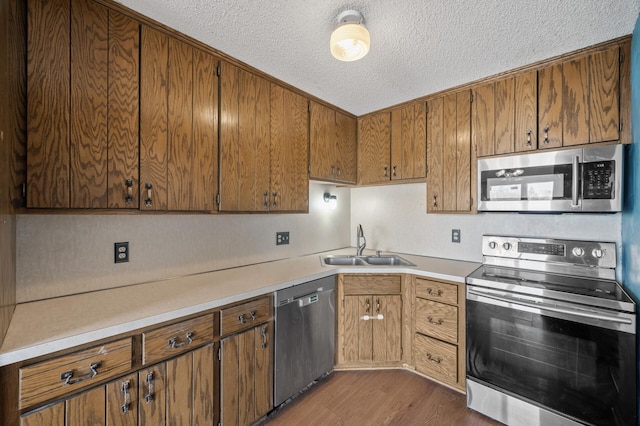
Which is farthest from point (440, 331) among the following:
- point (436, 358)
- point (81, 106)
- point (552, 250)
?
point (81, 106)

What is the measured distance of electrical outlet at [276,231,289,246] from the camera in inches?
100.0

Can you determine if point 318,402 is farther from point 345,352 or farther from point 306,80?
point 306,80

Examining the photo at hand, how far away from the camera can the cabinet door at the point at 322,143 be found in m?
2.48

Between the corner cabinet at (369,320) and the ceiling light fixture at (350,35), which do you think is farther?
the corner cabinet at (369,320)

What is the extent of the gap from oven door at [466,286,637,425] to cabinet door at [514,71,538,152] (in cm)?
112

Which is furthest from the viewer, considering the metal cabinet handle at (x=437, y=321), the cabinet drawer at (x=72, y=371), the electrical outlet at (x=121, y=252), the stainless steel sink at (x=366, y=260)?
the stainless steel sink at (x=366, y=260)

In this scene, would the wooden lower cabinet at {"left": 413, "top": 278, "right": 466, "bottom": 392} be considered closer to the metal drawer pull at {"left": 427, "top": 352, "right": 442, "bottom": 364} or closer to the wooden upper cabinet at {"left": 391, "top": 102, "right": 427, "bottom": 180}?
the metal drawer pull at {"left": 427, "top": 352, "right": 442, "bottom": 364}

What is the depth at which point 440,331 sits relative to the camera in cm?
207

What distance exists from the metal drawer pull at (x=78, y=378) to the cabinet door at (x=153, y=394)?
0.57 feet

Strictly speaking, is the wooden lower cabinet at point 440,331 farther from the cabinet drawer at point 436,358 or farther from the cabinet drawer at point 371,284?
the cabinet drawer at point 371,284

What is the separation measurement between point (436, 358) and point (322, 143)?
207 cm

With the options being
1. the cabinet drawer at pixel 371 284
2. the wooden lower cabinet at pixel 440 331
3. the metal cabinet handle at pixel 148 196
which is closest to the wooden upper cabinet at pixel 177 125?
the metal cabinet handle at pixel 148 196

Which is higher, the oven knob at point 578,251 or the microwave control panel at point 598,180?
the microwave control panel at point 598,180

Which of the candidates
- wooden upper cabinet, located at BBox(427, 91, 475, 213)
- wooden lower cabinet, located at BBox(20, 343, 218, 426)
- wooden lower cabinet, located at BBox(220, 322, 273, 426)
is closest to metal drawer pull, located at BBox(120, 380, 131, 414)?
wooden lower cabinet, located at BBox(20, 343, 218, 426)
